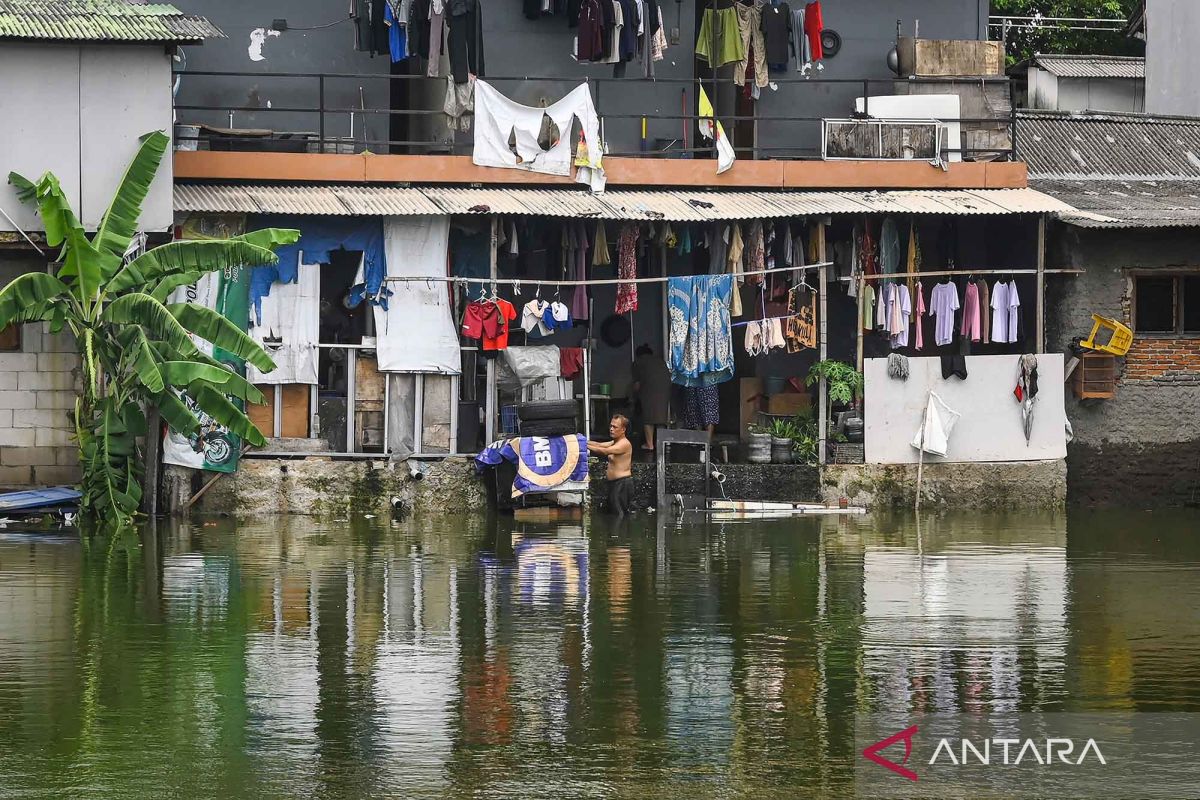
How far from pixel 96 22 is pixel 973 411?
10608 mm

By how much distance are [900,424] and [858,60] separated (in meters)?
5.51

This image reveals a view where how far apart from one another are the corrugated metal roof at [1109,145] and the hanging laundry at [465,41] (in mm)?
7697

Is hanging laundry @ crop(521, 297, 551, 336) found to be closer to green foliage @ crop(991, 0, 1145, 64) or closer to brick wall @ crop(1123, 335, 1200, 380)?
brick wall @ crop(1123, 335, 1200, 380)

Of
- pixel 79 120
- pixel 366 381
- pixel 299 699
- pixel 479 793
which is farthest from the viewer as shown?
pixel 366 381

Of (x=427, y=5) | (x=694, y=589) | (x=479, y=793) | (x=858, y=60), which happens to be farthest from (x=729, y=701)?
(x=858, y=60)

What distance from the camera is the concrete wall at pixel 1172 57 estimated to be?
95.7ft

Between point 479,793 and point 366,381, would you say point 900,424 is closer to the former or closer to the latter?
point 366,381

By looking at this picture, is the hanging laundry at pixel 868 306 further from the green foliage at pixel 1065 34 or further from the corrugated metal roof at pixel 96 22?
the green foliage at pixel 1065 34

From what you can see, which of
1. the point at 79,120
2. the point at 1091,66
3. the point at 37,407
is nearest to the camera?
the point at 79,120

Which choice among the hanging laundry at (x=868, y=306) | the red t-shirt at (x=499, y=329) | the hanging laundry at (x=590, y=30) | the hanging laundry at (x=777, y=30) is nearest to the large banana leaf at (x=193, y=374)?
the red t-shirt at (x=499, y=329)

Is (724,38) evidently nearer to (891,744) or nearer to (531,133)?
(531,133)

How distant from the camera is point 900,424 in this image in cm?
2000

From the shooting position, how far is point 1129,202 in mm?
21375

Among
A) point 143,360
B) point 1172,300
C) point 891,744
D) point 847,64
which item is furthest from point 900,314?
point 891,744
